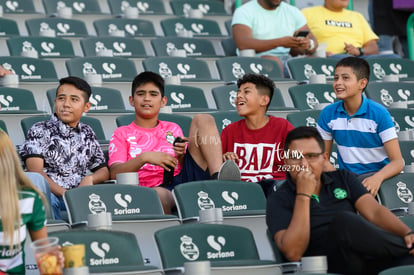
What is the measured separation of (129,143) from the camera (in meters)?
5.32

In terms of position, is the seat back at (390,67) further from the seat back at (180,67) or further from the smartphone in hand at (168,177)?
the smartphone in hand at (168,177)

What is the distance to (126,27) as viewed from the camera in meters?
8.09

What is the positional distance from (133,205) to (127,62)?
2569 millimetres

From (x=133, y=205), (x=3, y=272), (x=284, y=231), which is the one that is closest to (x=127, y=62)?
(x=133, y=205)

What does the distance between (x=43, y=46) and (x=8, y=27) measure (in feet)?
2.16

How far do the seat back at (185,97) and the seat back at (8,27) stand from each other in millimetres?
1859

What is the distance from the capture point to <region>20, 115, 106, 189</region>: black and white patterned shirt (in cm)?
507

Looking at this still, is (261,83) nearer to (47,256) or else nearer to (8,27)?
(47,256)

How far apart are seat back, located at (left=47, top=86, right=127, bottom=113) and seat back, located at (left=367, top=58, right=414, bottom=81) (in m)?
2.22

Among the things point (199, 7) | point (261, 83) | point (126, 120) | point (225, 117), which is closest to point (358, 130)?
point (261, 83)

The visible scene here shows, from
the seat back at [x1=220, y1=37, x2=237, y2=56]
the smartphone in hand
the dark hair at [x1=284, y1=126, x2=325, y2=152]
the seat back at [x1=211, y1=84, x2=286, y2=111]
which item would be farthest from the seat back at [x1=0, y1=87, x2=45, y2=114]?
the seat back at [x1=220, y1=37, x2=237, y2=56]

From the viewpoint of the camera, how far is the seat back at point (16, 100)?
5775 millimetres

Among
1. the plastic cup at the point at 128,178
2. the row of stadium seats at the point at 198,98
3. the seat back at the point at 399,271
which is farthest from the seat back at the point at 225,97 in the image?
the seat back at the point at 399,271

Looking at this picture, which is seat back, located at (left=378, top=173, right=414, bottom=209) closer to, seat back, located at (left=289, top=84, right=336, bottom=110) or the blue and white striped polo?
the blue and white striped polo
